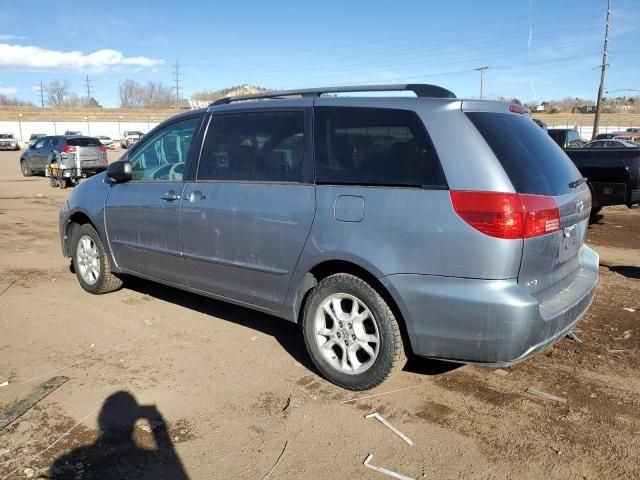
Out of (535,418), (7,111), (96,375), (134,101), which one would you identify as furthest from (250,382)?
(134,101)

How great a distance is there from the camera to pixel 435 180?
10.6 feet

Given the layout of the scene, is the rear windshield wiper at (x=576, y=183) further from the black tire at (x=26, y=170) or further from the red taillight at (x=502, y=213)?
the black tire at (x=26, y=170)

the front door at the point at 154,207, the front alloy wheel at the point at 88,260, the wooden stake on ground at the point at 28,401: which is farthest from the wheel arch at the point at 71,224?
the wooden stake on ground at the point at 28,401

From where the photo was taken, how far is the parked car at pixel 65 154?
759 inches

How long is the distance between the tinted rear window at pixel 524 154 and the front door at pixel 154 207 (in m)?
2.45

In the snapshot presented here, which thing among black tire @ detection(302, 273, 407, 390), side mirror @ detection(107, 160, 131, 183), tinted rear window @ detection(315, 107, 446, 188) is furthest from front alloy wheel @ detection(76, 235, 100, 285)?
tinted rear window @ detection(315, 107, 446, 188)

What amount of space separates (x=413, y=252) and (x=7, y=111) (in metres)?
95.6

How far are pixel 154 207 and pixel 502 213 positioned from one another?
3.01m

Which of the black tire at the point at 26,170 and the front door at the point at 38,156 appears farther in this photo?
the black tire at the point at 26,170

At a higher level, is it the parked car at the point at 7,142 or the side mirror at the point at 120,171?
the parked car at the point at 7,142

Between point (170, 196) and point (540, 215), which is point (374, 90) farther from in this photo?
point (170, 196)

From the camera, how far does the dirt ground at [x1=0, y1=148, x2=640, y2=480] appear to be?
113 inches

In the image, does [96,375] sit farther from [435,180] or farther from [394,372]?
[435,180]

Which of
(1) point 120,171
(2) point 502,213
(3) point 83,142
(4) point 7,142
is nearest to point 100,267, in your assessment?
(1) point 120,171
